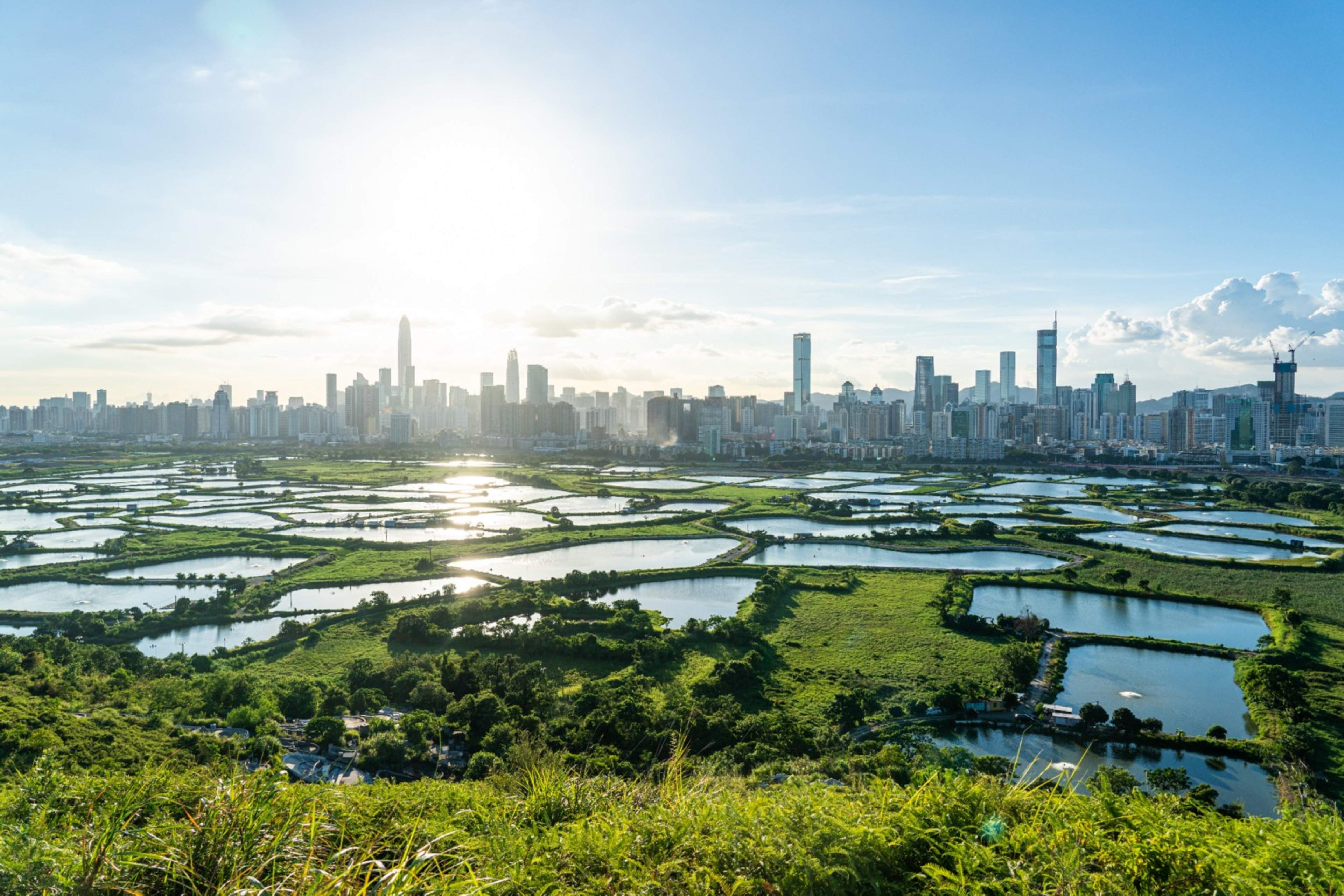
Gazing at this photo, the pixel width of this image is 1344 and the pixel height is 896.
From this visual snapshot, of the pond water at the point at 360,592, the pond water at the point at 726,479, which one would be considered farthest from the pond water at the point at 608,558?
the pond water at the point at 726,479

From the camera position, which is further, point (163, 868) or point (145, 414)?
point (145, 414)

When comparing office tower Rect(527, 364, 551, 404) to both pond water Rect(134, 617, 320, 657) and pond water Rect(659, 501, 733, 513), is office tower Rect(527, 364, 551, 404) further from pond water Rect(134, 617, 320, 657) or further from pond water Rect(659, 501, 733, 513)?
pond water Rect(134, 617, 320, 657)

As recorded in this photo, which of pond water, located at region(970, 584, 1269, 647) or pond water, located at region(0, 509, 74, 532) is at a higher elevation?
pond water, located at region(0, 509, 74, 532)

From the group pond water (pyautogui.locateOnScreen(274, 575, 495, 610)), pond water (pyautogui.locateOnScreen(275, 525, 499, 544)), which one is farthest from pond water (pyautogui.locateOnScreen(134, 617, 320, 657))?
pond water (pyautogui.locateOnScreen(275, 525, 499, 544))

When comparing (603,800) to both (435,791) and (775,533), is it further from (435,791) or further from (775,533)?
(775,533)

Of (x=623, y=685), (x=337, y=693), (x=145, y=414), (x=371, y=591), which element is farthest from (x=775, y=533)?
(x=145, y=414)
